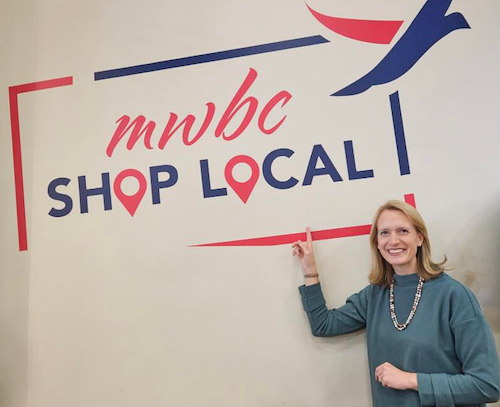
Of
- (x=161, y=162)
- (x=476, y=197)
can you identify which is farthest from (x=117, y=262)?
(x=476, y=197)

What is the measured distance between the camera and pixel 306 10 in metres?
2.12

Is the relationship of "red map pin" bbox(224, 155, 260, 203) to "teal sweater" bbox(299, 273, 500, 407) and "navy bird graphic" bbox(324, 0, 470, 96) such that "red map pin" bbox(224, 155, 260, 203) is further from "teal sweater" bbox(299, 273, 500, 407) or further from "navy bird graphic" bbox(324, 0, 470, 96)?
"teal sweater" bbox(299, 273, 500, 407)

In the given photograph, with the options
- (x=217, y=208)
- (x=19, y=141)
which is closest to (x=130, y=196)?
(x=217, y=208)

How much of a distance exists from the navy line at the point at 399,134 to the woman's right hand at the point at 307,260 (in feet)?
1.72

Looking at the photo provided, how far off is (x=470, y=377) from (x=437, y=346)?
132 mm

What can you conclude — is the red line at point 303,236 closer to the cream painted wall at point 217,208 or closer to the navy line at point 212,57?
the cream painted wall at point 217,208

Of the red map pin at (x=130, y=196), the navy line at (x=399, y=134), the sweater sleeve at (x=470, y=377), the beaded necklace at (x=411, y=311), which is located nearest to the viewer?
the sweater sleeve at (x=470, y=377)

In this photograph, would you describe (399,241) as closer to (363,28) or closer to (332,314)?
(332,314)

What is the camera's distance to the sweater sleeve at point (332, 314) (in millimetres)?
1912

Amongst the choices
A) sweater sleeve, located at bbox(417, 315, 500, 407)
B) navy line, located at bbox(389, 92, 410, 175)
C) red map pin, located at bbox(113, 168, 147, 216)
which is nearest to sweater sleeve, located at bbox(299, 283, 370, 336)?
sweater sleeve, located at bbox(417, 315, 500, 407)

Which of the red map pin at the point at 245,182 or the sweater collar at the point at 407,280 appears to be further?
the red map pin at the point at 245,182

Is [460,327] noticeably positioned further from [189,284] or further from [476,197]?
[189,284]

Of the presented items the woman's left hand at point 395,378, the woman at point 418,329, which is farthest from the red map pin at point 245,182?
the woman's left hand at point 395,378

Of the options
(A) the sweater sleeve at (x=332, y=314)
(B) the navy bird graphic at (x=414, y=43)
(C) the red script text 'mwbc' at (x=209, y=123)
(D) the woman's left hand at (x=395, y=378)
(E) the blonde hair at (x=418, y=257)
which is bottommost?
(D) the woman's left hand at (x=395, y=378)
